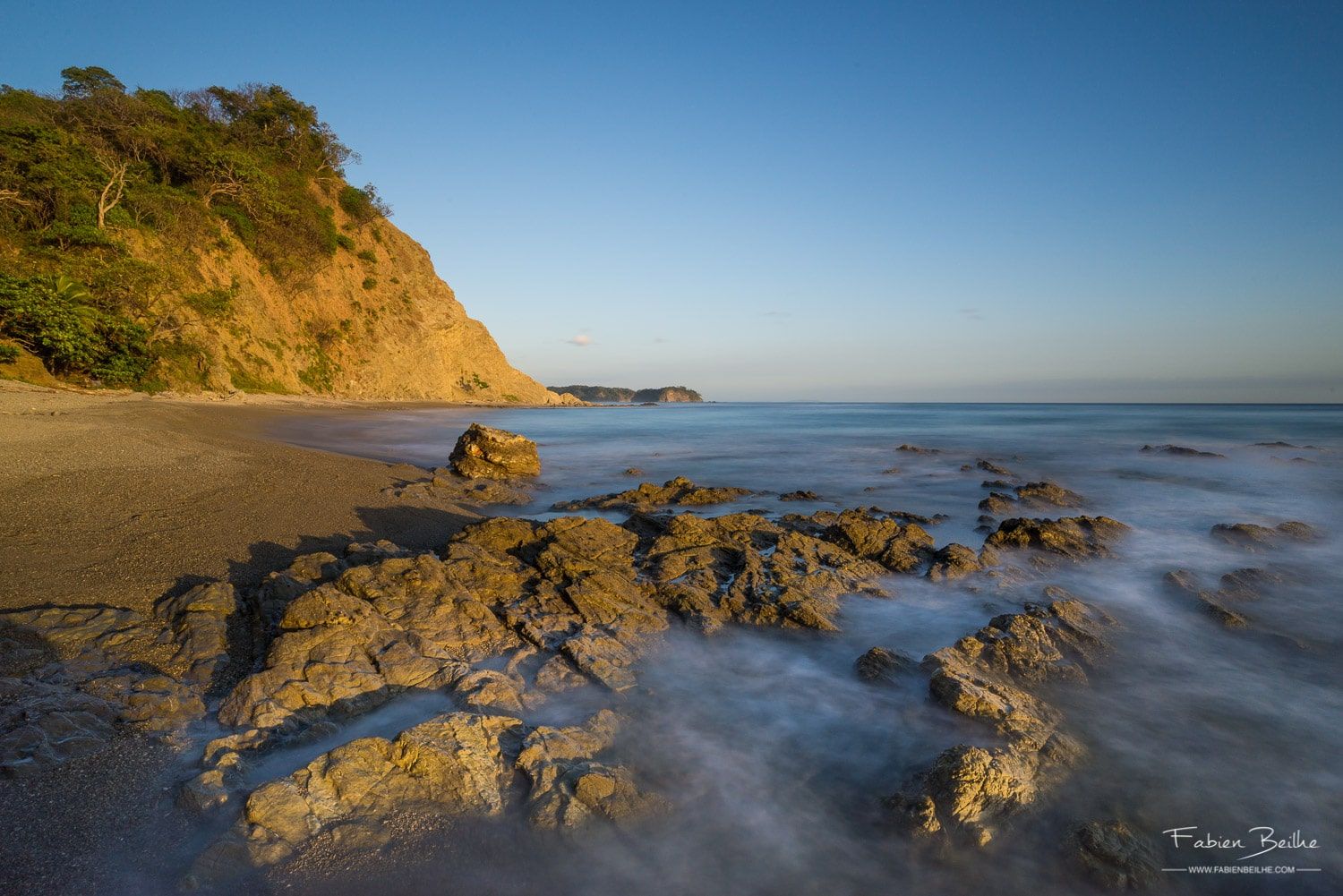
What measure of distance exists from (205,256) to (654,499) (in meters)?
28.4

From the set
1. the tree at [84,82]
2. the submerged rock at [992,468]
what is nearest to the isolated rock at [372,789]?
the submerged rock at [992,468]

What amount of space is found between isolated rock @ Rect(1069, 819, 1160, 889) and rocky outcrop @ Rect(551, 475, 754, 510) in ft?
23.0

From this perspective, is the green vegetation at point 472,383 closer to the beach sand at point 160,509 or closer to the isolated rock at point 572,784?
the beach sand at point 160,509

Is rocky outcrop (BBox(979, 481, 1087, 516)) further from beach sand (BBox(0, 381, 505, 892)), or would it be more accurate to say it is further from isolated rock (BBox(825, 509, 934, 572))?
beach sand (BBox(0, 381, 505, 892))

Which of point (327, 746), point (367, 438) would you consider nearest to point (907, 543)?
point (327, 746)

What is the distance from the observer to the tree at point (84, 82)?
26.1m

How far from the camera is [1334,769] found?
3.68 meters

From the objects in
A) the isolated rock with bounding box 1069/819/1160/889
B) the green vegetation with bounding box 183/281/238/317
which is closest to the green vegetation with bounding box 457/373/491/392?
the green vegetation with bounding box 183/281/238/317

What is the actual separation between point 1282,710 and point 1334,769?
0.80 metres

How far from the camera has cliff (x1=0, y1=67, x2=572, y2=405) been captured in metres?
19.0

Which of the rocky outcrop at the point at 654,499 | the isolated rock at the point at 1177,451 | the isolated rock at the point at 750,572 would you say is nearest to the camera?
the isolated rock at the point at 750,572

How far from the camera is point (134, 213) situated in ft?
76.5
